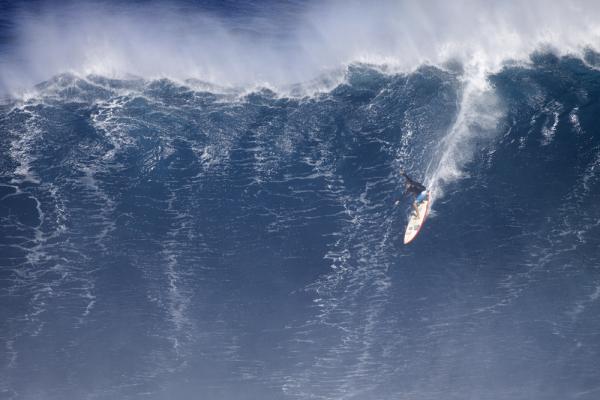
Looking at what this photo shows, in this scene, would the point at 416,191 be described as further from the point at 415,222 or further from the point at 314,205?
the point at 314,205

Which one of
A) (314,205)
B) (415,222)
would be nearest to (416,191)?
(415,222)

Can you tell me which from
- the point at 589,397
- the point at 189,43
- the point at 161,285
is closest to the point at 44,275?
the point at 161,285

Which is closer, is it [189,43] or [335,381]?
[189,43]

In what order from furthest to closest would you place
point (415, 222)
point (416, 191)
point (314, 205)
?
point (314, 205), point (415, 222), point (416, 191)

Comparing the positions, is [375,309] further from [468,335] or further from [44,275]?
[44,275]

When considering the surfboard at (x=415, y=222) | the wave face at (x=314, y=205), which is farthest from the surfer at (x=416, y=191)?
the wave face at (x=314, y=205)

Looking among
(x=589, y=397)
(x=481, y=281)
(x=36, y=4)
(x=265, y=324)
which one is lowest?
(x=589, y=397)

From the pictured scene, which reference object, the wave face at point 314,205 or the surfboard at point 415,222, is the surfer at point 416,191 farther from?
the wave face at point 314,205
